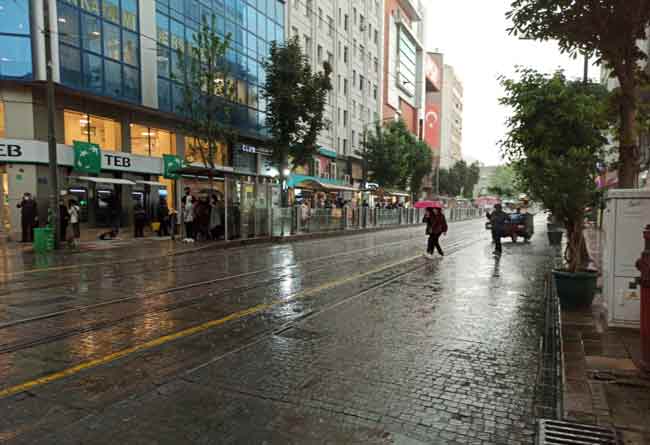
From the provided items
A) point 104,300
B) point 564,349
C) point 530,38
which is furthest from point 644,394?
point 104,300

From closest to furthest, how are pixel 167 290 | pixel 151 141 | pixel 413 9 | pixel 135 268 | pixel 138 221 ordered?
pixel 167 290
pixel 135 268
pixel 138 221
pixel 151 141
pixel 413 9

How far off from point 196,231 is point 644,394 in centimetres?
1704

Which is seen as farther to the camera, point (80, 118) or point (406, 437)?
point (80, 118)

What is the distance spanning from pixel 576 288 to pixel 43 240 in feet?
50.9

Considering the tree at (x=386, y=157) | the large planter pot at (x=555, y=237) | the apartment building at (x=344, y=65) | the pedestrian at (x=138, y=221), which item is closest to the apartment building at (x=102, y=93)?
the pedestrian at (x=138, y=221)

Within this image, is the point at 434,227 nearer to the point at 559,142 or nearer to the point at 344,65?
the point at 559,142

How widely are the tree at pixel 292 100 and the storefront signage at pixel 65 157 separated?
6.87 metres

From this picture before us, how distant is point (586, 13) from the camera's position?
6.61 meters

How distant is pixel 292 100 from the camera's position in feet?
79.9

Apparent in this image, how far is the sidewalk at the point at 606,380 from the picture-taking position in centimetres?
347

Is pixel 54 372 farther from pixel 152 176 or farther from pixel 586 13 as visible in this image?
pixel 152 176

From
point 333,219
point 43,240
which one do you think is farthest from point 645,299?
point 333,219

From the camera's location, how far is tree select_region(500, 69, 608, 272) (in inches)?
274

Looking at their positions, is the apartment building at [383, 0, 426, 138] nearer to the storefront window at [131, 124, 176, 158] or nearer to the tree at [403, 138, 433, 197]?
the tree at [403, 138, 433, 197]
